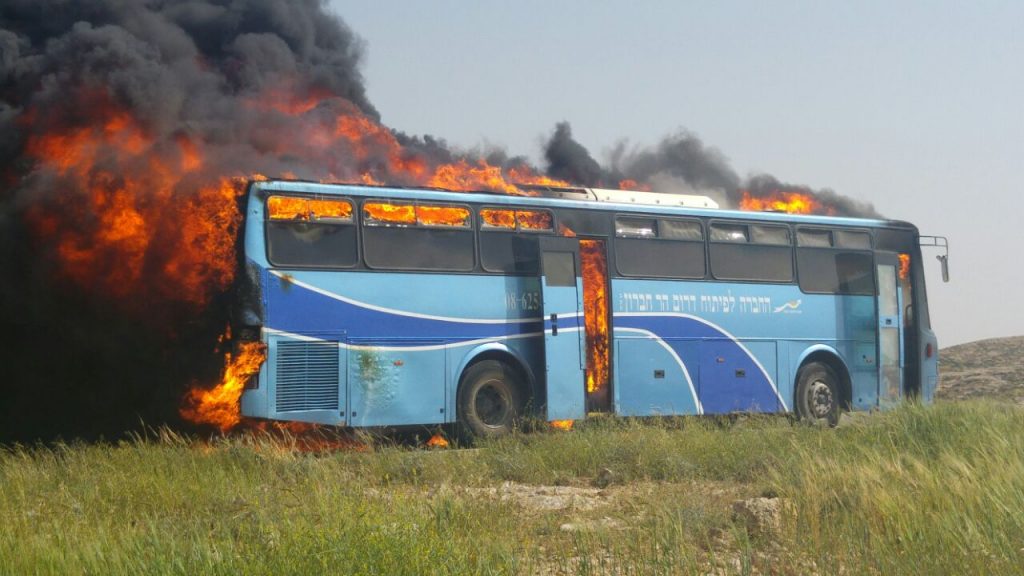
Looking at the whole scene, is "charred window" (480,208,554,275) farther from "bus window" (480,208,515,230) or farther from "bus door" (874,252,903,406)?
"bus door" (874,252,903,406)

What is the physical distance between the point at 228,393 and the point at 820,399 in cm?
985

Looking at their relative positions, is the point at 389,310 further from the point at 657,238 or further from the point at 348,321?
the point at 657,238

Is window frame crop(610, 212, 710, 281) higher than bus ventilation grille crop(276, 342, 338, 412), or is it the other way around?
window frame crop(610, 212, 710, 281)

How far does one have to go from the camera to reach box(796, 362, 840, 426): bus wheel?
724 inches

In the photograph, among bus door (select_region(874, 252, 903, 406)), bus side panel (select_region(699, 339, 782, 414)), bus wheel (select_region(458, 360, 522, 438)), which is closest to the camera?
bus wheel (select_region(458, 360, 522, 438))

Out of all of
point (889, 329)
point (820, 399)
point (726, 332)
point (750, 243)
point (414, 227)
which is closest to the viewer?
point (414, 227)

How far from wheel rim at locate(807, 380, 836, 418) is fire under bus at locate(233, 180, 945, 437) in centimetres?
4

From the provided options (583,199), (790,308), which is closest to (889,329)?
(790,308)

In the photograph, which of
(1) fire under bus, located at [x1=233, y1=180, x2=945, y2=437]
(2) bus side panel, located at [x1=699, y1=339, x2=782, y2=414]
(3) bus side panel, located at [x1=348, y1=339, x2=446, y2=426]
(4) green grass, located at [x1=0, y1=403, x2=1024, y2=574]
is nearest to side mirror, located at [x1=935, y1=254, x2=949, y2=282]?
(1) fire under bus, located at [x1=233, y1=180, x2=945, y2=437]

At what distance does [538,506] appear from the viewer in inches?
373

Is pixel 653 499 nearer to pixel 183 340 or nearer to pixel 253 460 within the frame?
pixel 253 460

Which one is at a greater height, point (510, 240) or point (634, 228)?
point (634, 228)

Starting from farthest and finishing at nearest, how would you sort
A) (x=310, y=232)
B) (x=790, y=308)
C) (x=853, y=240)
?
(x=853, y=240) → (x=790, y=308) → (x=310, y=232)

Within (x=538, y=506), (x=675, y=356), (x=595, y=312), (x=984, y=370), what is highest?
(x=595, y=312)
